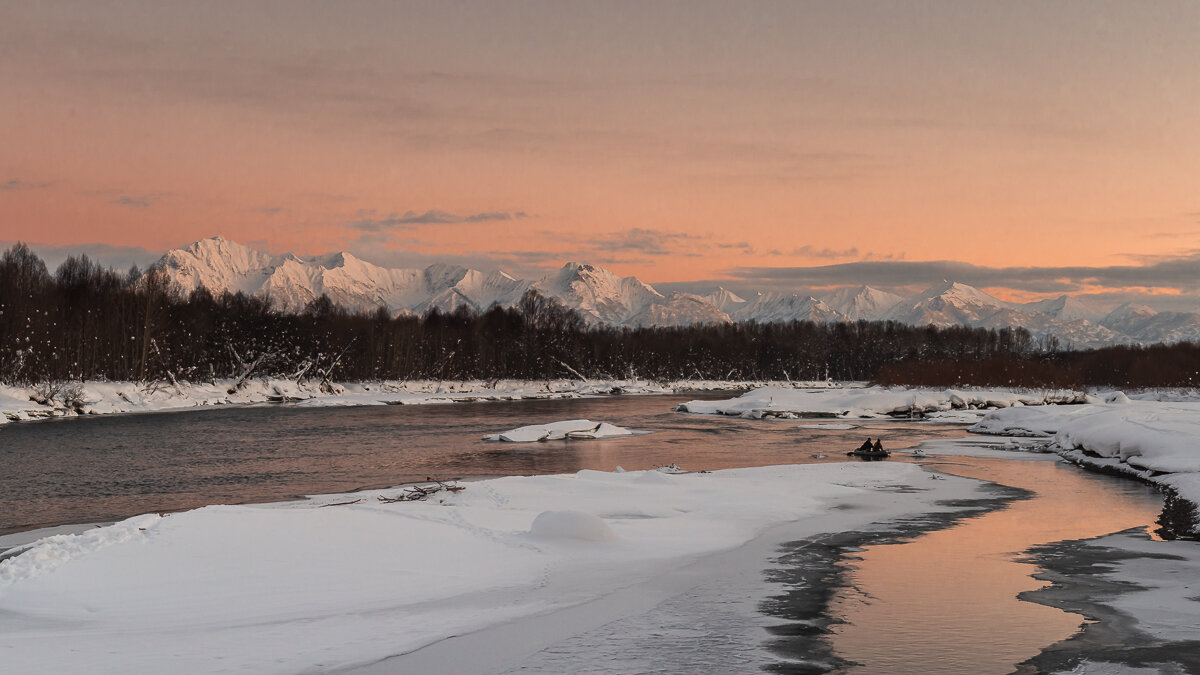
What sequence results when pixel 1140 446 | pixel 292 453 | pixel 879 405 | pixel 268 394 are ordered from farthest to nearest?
pixel 268 394, pixel 879 405, pixel 292 453, pixel 1140 446

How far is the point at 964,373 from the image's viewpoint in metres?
88.2

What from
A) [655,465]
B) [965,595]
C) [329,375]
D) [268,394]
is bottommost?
[268,394]

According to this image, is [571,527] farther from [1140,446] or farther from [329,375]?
[329,375]

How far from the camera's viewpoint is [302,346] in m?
113

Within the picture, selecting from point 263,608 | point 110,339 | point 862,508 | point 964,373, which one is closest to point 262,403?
point 110,339

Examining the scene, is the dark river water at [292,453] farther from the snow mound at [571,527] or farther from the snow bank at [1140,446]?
the snow mound at [571,527]

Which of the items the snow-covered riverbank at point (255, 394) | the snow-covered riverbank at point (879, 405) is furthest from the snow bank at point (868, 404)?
the snow-covered riverbank at point (255, 394)

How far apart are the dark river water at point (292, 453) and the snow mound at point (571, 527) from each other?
35.1 feet

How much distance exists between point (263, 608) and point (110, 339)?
83.4 m

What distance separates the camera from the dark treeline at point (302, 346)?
79250 millimetres

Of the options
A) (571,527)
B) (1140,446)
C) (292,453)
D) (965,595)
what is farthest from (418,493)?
(1140,446)

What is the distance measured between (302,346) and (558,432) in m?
75.4

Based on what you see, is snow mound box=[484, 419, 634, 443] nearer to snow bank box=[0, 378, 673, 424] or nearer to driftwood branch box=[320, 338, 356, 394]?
snow bank box=[0, 378, 673, 424]

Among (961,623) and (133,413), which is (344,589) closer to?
(961,623)
